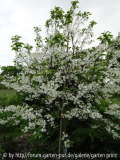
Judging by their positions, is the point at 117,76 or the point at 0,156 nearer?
the point at 117,76

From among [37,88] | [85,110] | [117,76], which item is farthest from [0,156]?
[117,76]

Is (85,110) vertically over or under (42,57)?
under

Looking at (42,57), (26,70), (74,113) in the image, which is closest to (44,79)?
(26,70)

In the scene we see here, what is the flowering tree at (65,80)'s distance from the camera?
9.65 ft

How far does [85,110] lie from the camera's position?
304 centimetres

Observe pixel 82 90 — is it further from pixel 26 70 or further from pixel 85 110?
pixel 26 70

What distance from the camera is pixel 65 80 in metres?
3.35

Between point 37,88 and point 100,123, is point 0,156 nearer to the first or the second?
point 37,88

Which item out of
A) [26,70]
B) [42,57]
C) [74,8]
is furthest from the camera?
[74,8]

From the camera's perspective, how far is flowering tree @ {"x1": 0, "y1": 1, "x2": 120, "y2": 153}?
294cm

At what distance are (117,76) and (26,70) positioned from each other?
191 cm

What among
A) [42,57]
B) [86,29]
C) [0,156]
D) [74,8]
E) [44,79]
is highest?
[74,8]

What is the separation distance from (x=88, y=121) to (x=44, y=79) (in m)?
1.86

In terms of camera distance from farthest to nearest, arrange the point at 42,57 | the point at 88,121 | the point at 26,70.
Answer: the point at 88,121
the point at 42,57
the point at 26,70
